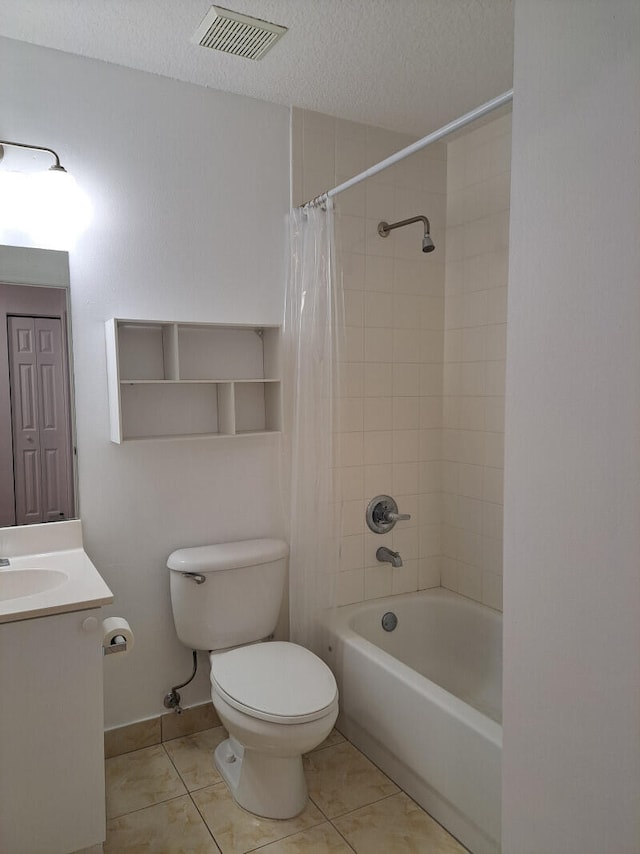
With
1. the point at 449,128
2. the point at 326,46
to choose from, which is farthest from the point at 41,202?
the point at 449,128

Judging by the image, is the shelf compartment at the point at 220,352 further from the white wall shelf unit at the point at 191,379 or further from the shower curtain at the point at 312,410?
the shower curtain at the point at 312,410

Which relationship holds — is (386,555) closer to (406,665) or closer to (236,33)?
(406,665)

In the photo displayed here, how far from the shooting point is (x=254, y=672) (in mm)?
2111

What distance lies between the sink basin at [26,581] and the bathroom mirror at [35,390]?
0.20m

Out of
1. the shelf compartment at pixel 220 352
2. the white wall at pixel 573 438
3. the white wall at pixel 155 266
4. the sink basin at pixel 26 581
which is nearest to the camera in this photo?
the white wall at pixel 573 438

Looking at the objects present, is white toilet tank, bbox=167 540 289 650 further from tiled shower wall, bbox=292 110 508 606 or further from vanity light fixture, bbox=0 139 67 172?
vanity light fixture, bbox=0 139 67 172

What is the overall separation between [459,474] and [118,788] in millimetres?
1838

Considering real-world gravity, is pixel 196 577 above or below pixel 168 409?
below

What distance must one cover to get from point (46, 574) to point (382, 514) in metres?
1.41

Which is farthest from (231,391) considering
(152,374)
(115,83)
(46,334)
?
(115,83)

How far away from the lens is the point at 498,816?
177cm

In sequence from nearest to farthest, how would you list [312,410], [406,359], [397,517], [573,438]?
[573,438] → [312,410] → [397,517] → [406,359]

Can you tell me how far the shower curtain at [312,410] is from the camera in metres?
2.35

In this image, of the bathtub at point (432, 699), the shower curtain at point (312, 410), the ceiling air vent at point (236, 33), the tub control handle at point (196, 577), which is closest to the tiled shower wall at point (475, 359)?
the bathtub at point (432, 699)
